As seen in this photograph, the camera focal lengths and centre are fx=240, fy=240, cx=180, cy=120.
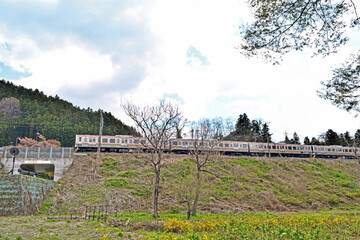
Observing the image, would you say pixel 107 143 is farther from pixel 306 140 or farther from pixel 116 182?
pixel 306 140

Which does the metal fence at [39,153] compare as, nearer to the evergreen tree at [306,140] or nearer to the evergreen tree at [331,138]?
the evergreen tree at [306,140]

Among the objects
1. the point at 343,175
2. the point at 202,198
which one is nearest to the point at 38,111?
the point at 202,198

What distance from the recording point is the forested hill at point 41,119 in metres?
51.9

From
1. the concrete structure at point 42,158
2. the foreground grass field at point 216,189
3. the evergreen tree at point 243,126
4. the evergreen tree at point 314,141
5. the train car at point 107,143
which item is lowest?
the foreground grass field at point 216,189

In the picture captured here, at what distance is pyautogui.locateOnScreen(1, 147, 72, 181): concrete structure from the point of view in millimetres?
24578

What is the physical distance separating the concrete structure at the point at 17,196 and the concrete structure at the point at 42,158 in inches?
312

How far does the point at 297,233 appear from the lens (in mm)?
5305

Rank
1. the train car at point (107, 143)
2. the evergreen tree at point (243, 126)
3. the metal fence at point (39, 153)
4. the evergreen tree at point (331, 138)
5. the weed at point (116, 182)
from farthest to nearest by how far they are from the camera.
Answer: the evergreen tree at point (331, 138), the evergreen tree at point (243, 126), the train car at point (107, 143), the metal fence at point (39, 153), the weed at point (116, 182)

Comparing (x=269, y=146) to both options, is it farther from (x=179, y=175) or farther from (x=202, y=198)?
(x=202, y=198)

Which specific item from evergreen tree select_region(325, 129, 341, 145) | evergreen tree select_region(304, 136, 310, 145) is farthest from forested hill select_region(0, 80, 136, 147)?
evergreen tree select_region(325, 129, 341, 145)

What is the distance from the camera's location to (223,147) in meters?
38.1

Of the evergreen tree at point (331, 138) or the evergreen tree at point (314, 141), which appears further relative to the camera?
the evergreen tree at point (314, 141)

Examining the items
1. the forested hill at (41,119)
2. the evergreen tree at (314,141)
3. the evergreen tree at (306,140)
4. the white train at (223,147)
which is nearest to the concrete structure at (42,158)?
the white train at (223,147)

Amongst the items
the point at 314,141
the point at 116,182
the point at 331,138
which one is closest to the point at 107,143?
the point at 116,182
